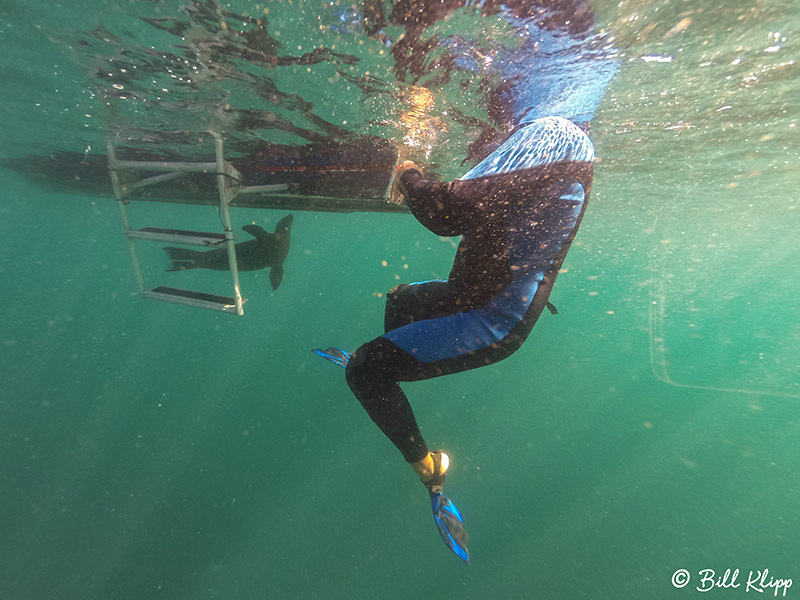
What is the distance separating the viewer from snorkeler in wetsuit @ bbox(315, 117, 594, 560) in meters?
1.46

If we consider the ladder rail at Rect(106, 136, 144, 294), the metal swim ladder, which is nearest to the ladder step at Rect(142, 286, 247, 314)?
the metal swim ladder

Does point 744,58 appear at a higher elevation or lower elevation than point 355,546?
higher

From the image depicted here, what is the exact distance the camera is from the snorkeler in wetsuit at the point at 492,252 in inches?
57.6

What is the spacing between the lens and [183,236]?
13.2ft

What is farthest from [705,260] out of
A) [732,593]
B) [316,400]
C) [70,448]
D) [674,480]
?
[70,448]

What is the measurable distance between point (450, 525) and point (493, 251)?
152 centimetres

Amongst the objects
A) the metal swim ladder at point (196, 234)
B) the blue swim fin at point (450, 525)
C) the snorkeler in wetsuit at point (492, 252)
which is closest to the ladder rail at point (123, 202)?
the metal swim ladder at point (196, 234)

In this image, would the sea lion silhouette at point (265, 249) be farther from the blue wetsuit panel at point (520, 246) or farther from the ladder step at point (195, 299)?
the blue wetsuit panel at point (520, 246)

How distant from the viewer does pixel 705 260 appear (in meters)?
31.9

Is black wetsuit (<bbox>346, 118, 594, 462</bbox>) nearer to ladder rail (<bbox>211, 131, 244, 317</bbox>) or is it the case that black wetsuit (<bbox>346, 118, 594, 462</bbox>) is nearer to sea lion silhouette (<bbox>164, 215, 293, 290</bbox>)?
ladder rail (<bbox>211, 131, 244, 317</bbox>)

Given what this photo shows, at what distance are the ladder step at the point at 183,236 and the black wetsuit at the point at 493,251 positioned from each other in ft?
9.84

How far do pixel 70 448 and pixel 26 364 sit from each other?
1252 inches

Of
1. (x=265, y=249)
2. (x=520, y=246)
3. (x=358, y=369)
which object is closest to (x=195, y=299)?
(x=265, y=249)

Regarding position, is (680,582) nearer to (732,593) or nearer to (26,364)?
(732,593)
